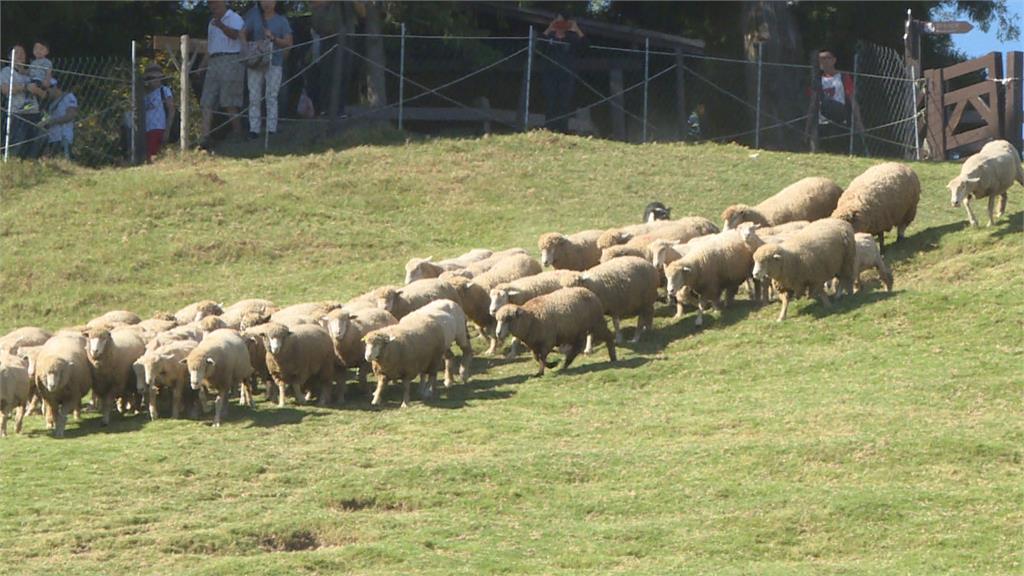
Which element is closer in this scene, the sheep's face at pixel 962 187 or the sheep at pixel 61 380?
the sheep at pixel 61 380

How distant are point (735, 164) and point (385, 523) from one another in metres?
18.3

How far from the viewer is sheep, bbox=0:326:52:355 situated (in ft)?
75.4

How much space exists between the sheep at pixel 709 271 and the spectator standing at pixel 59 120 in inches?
622

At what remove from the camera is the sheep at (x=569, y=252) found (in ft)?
85.5

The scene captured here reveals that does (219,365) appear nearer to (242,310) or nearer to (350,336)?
(350,336)

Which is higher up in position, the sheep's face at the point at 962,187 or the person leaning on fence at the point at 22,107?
the person leaning on fence at the point at 22,107

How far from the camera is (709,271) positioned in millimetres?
24094

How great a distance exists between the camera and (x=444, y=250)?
Result: 3038cm

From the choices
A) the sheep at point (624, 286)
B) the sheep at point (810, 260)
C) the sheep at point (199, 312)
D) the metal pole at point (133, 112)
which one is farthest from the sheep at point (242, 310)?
the metal pole at point (133, 112)

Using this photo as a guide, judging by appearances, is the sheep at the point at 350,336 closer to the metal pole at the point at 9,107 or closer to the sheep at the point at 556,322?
the sheep at the point at 556,322

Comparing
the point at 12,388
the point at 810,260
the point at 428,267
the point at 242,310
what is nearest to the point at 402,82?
the point at 428,267

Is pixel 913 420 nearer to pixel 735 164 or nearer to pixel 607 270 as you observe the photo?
pixel 607 270

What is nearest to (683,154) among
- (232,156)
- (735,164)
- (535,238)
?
(735,164)

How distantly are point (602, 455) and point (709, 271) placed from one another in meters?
5.80
